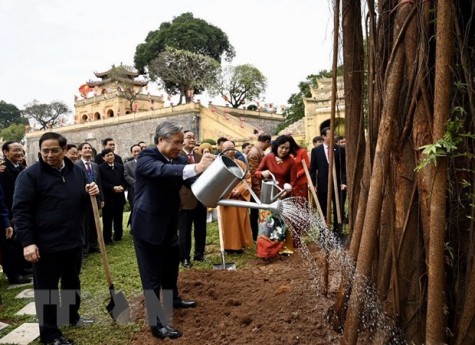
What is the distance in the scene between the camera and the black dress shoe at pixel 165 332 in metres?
3.13

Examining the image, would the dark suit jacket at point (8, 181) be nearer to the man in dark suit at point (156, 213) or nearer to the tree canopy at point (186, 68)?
the man in dark suit at point (156, 213)

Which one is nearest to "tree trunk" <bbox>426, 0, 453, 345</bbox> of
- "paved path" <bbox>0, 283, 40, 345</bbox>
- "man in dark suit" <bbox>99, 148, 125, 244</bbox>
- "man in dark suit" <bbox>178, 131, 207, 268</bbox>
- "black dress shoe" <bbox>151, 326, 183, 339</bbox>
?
"black dress shoe" <bbox>151, 326, 183, 339</bbox>

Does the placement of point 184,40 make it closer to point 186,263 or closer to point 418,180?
point 186,263

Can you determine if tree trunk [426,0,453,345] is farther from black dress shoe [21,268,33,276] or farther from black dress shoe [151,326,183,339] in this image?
black dress shoe [21,268,33,276]

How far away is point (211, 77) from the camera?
39625mm

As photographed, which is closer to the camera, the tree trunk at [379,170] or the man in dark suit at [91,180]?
the tree trunk at [379,170]

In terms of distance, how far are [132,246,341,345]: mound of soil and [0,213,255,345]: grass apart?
0.80ft

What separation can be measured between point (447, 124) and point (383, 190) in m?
0.49

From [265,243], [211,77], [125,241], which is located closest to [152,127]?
[211,77]

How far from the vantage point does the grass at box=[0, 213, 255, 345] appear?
337cm

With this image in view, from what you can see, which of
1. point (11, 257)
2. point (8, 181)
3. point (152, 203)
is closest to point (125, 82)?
point (8, 181)

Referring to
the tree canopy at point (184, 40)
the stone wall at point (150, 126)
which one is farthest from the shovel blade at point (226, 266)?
the tree canopy at point (184, 40)

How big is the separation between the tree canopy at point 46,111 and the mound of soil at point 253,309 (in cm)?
6086

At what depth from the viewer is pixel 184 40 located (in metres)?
44.8
